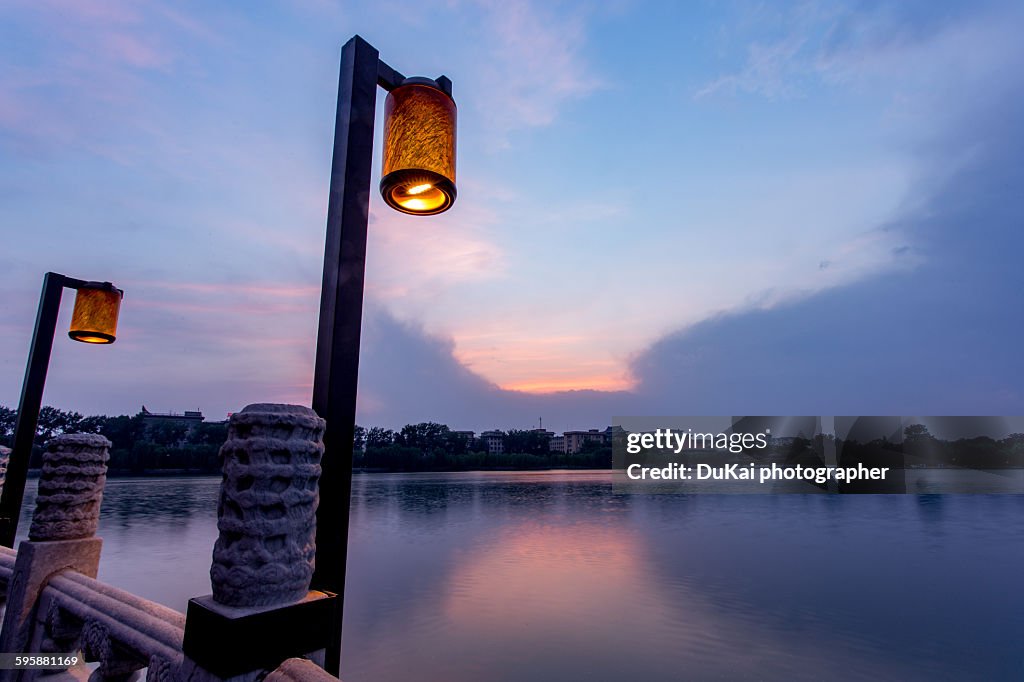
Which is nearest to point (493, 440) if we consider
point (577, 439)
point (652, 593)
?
point (577, 439)

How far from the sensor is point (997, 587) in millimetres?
19281

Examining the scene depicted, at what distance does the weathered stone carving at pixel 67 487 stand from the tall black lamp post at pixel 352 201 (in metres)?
2.30

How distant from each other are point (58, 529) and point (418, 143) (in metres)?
3.33

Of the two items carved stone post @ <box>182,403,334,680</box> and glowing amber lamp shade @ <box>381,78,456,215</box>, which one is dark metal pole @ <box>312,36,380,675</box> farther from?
carved stone post @ <box>182,403,334,680</box>

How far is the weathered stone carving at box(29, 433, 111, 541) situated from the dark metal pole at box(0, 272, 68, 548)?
181 centimetres

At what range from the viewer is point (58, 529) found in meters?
3.19

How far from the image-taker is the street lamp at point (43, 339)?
4676 millimetres

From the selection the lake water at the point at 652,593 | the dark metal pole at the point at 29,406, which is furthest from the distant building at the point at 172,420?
the dark metal pole at the point at 29,406

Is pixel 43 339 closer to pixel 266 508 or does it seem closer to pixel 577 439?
pixel 266 508

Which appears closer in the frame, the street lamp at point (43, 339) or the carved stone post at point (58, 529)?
the carved stone post at point (58, 529)

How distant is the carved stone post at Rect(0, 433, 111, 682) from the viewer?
2996mm

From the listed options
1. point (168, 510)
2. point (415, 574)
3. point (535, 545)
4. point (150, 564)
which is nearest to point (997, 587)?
point (535, 545)

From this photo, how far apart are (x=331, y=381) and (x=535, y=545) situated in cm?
2774

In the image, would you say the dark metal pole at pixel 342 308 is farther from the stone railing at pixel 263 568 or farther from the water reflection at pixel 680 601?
the water reflection at pixel 680 601
